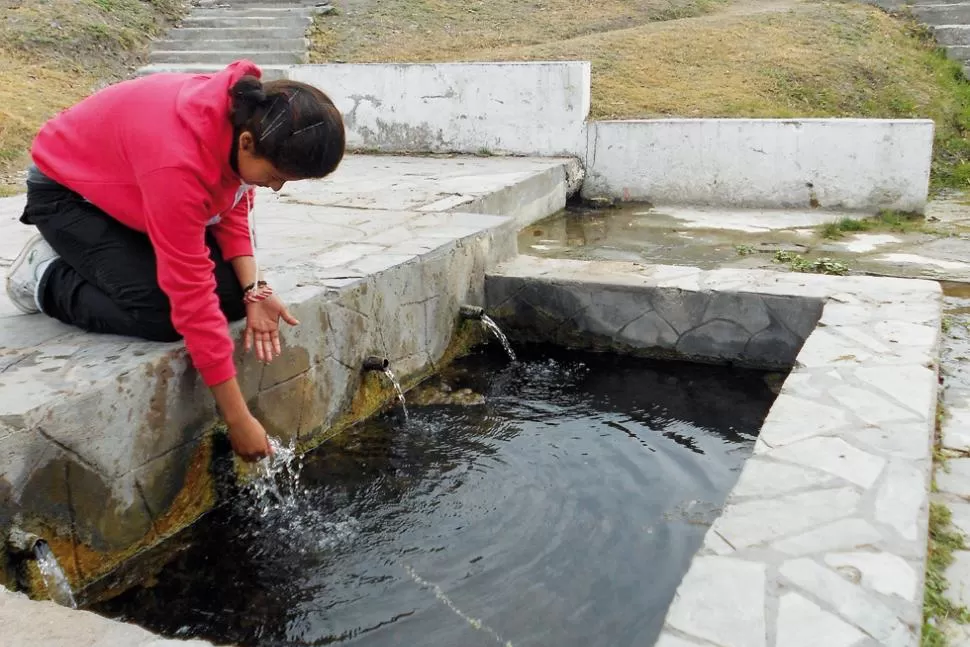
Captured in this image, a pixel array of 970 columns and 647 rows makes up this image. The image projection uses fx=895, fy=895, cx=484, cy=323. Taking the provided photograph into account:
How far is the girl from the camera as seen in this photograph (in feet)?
7.63

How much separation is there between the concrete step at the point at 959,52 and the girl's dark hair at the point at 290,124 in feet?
32.8

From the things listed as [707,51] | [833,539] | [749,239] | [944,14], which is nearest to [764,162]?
[749,239]

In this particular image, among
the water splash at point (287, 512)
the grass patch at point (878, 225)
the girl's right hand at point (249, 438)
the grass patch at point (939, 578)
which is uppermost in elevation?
the girl's right hand at point (249, 438)

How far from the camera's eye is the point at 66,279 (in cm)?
288

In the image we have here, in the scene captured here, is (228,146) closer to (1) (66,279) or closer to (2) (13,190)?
(1) (66,279)

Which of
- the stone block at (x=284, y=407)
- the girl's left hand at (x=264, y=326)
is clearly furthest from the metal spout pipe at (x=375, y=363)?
the girl's left hand at (x=264, y=326)

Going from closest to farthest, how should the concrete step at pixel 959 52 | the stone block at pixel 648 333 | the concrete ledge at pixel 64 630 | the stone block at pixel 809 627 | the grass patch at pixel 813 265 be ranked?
1. the concrete ledge at pixel 64 630
2. the stone block at pixel 809 627
3. the stone block at pixel 648 333
4. the grass patch at pixel 813 265
5. the concrete step at pixel 959 52

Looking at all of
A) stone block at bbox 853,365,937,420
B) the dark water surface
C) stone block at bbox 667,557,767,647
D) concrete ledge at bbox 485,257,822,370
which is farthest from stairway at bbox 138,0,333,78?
stone block at bbox 667,557,767,647

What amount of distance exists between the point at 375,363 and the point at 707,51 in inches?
280

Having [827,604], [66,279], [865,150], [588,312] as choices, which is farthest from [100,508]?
[865,150]

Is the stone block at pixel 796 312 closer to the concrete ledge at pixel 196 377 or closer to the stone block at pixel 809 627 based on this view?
the concrete ledge at pixel 196 377

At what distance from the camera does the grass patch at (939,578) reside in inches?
80.7

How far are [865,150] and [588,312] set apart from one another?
3.50 m

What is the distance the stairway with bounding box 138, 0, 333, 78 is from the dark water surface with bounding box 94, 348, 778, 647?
691 cm
